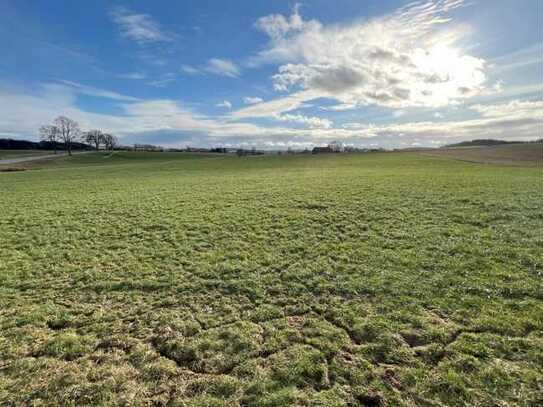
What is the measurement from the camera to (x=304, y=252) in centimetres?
868

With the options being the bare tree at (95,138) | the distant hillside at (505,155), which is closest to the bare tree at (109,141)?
the bare tree at (95,138)

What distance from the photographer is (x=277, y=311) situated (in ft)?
18.5

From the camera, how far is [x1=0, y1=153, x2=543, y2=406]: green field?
381 centimetres

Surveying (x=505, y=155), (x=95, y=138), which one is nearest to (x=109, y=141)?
(x=95, y=138)

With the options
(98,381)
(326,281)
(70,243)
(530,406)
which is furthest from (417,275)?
(70,243)

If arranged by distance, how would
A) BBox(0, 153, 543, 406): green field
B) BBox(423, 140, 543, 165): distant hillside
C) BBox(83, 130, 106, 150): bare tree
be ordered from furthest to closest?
BBox(83, 130, 106, 150): bare tree < BBox(423, 140, 543, 165): distant hillside < BBox(0, 153, 543, 406): green field

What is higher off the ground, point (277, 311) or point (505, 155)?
point (505, 155)

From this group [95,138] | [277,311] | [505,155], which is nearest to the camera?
[277,311]

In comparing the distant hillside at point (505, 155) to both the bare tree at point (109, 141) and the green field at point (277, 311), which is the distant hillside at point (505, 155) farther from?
the bare tree at point (109, 141)

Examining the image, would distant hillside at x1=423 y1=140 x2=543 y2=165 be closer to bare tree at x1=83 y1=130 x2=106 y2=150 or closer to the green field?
the green field

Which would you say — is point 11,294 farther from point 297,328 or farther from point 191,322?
point 297,328

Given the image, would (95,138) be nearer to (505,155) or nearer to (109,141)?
(109,141)

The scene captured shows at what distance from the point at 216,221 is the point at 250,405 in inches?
350

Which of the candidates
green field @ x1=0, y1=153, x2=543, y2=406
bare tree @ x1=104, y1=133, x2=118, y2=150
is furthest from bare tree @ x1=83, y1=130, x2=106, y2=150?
green field @ x1=0, y1=153, x2=543, y2=406
